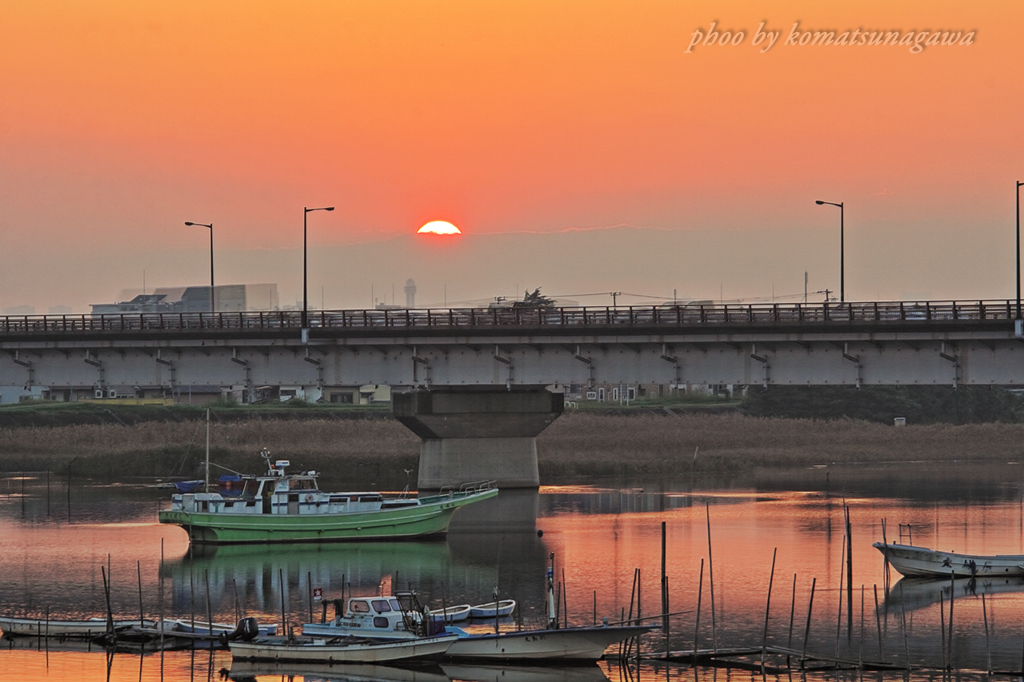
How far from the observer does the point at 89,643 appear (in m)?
49.7

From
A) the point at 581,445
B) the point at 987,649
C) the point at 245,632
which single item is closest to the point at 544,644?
the point at 245,632

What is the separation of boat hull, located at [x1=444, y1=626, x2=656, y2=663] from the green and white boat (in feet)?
106

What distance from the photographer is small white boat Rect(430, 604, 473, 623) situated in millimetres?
49872

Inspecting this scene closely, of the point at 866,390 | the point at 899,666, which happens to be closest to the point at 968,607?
the point at 899,666

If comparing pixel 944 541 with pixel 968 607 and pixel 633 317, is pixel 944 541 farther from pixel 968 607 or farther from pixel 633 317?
pixel 633 317

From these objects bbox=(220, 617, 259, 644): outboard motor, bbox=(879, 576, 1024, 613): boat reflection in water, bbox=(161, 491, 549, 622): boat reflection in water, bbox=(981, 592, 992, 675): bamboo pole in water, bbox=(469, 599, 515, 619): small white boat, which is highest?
bbox=(220, 617, 259, 644): outboard motor

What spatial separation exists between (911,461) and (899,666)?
90584 mm

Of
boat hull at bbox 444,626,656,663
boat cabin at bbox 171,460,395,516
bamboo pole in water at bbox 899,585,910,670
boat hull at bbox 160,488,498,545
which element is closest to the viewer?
bamboo pole in water at bbox 899,585,910,670

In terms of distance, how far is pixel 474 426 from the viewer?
4050 inches

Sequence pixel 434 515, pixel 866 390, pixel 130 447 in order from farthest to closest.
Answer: pixel 866 390 < pixel 130 447 < pixel 434 515

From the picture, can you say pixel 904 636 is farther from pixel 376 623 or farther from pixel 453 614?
pixel 376 623

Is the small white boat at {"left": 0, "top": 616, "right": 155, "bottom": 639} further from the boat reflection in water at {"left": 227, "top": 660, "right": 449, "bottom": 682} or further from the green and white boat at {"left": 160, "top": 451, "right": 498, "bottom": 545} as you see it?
the green and white boat at {"left": 160, "top": 451, "right": 498, "bottom": 545}

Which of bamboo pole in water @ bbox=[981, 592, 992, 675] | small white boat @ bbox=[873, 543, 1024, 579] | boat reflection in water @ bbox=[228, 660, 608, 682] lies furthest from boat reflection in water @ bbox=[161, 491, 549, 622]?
bamboo pole in water @ bbox=[981, 592, 992, 675]

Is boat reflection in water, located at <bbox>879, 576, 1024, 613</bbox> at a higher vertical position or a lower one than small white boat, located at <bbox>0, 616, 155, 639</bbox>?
lower
